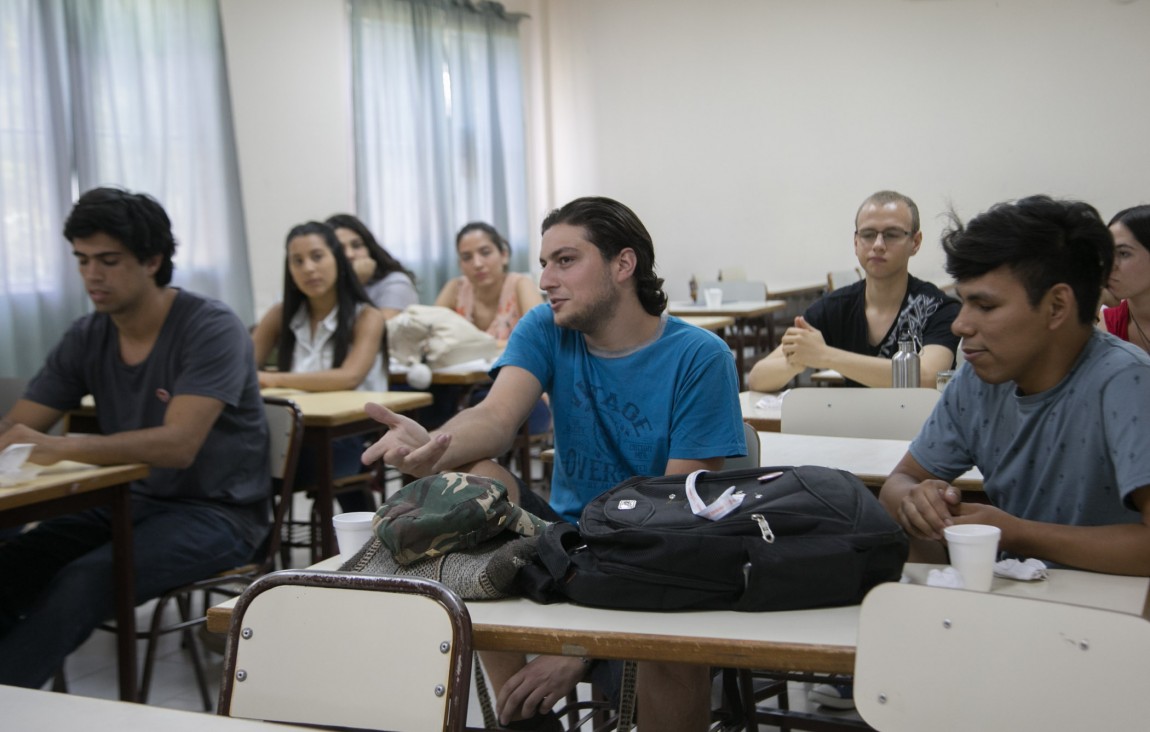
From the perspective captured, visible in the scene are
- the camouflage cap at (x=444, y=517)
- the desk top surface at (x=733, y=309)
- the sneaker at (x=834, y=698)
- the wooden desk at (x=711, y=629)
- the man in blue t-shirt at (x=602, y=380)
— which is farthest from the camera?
the desk top surface at (x=733, y=309)

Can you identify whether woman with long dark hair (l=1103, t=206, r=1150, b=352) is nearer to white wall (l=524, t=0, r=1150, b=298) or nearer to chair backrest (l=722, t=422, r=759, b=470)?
chair backrest (l=722, t=422, r=759, b=470)

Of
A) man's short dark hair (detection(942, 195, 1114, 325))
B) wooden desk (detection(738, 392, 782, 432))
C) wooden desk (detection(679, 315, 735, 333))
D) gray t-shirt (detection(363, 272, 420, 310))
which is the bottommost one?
wooden desk (detection(738, 392, 782, 432))

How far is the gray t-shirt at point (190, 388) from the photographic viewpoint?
2611 millimetres

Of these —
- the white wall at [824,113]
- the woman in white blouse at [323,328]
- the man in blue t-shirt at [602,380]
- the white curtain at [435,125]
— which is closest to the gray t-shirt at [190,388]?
the man in blue t-shirt at [602,380]

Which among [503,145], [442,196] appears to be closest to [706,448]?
[442,196]

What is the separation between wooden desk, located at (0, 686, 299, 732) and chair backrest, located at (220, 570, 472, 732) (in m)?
0.15

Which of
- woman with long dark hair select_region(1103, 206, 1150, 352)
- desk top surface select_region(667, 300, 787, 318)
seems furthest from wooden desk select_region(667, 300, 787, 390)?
woman with long dark hair select_region(1103, 206, 1150, 352)

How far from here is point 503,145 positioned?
8211 mm

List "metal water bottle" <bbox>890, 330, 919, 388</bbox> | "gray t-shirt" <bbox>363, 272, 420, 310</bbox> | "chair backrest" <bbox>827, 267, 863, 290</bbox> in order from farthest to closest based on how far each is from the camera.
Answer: "chair backrest" <bbox>827, 267, 863, 290</bbox> → "gray t-shirt" <bbox>363, 272, 420, 310</bbox> → "metal water bottle" <bbox>890, 330, 919, 388</bbox>

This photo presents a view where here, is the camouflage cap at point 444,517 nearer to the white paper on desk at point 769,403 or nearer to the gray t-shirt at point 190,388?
the gray t-shirt at point 190,388

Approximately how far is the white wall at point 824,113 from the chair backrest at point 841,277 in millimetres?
185

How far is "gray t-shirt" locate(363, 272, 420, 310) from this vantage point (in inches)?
189

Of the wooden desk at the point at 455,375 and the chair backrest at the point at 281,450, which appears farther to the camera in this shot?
the wooden desk at the point at 455,375

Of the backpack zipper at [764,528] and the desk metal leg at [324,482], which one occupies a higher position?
the backpack zipper at [764,528]
